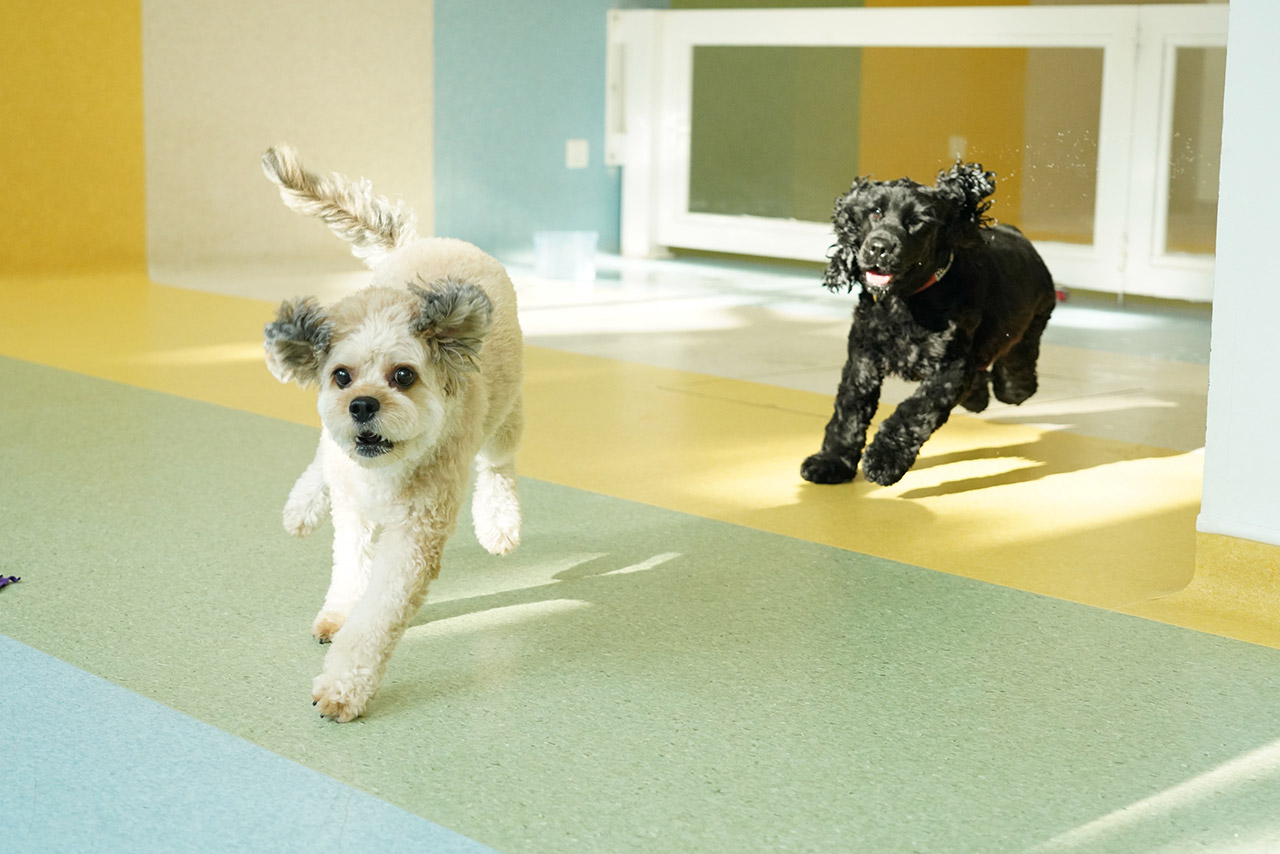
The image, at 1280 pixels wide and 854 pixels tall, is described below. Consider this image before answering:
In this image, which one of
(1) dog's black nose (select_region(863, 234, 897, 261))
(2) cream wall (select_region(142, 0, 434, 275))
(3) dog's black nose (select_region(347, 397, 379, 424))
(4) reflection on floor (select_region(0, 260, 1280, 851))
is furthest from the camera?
(2) cream wall (select_region(142, 0, 434, 275))

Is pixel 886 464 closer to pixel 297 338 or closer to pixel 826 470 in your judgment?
pixel 826 470

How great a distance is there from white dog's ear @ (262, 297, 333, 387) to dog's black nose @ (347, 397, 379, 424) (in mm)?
104

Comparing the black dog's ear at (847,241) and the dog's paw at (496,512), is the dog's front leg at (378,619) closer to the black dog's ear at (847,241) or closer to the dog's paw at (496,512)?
the dog's paw at (496,512)

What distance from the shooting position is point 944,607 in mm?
2830

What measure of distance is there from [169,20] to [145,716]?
6748 millimetres

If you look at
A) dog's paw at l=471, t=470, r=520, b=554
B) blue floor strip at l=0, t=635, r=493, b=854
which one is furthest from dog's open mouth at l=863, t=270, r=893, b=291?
blue floor strip at l=0, t=635, r=493, b=854

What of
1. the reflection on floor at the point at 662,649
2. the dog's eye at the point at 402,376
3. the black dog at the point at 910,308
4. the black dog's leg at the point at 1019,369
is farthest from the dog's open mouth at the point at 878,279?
the dog's eye at the point at 402,376

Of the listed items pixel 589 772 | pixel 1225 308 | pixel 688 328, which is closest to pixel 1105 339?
pixel 688 328

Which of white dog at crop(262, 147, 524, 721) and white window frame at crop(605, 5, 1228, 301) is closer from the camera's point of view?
white dog at crop(262, 147, 524, 721)

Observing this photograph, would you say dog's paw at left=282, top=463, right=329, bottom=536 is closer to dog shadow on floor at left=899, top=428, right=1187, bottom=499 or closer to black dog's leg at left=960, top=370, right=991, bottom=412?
dog shadow on floor at left=899, top=428, right=1187, bottom=499

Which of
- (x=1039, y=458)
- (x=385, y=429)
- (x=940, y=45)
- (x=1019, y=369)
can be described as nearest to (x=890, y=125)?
(x=940, y=45)

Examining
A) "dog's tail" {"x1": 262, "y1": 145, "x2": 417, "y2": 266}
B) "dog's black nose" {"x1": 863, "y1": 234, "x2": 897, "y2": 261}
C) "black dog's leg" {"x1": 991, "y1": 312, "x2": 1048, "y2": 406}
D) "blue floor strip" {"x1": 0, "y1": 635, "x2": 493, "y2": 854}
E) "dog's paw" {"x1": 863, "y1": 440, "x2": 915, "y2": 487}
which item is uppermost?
"dog's tail" {"x1": 262, "y1": 145, "x2": 417, "y2": 266}

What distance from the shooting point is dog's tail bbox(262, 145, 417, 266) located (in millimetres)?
2797

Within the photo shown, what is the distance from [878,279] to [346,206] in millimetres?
1362
